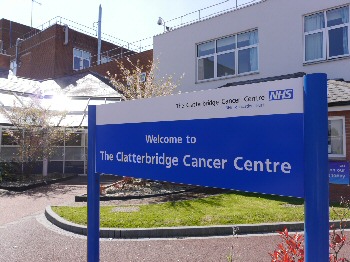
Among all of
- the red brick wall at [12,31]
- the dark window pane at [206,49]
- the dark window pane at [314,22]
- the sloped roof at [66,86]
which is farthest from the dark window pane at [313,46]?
the red brick wall at [12,31]

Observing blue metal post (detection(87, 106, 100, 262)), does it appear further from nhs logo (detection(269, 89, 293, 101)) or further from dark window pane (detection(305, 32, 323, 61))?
dark window pane (detection(305, 32, 323, 61))

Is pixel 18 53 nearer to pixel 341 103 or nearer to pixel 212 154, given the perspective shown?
pixel 341 103

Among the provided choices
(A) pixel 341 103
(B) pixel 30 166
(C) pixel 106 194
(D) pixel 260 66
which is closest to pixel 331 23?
(D) pixel 260 66

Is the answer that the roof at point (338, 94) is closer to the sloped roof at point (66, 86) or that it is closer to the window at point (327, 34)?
the window at point (327, 34)

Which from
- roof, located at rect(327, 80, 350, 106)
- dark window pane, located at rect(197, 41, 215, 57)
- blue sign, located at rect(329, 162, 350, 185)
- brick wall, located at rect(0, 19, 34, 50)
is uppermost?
brick wall, located at rect(0, 19, 34, 50)

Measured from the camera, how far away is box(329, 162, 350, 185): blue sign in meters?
9.31

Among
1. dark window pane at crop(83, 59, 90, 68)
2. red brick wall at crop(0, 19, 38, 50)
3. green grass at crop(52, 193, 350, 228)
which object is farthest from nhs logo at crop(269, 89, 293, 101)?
red brick wall at crop(0, 19, 38, 50)

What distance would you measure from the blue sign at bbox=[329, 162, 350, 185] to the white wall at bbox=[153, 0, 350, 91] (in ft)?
13.7

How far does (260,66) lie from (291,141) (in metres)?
12.9

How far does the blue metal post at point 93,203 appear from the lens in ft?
11.4

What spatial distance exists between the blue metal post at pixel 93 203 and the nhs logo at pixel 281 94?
211cm

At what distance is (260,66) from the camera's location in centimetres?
1430

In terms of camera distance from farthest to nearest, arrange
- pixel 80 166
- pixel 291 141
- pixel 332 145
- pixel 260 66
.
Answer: pixel 80 166 < pixel 260 66 < pixel 332 145 < pixel 291 141

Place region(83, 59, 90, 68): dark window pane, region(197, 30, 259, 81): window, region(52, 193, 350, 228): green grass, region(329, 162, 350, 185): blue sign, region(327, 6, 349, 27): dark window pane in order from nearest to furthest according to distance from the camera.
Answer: region(52, 193, 350, 228): green grass → region(329, 162, 350, 185): blue sign → region(327, 6, 349, 27): dark window pane → region(197, 30, 259, 81): window → region(83, 59, 90, 68): dark window pane
